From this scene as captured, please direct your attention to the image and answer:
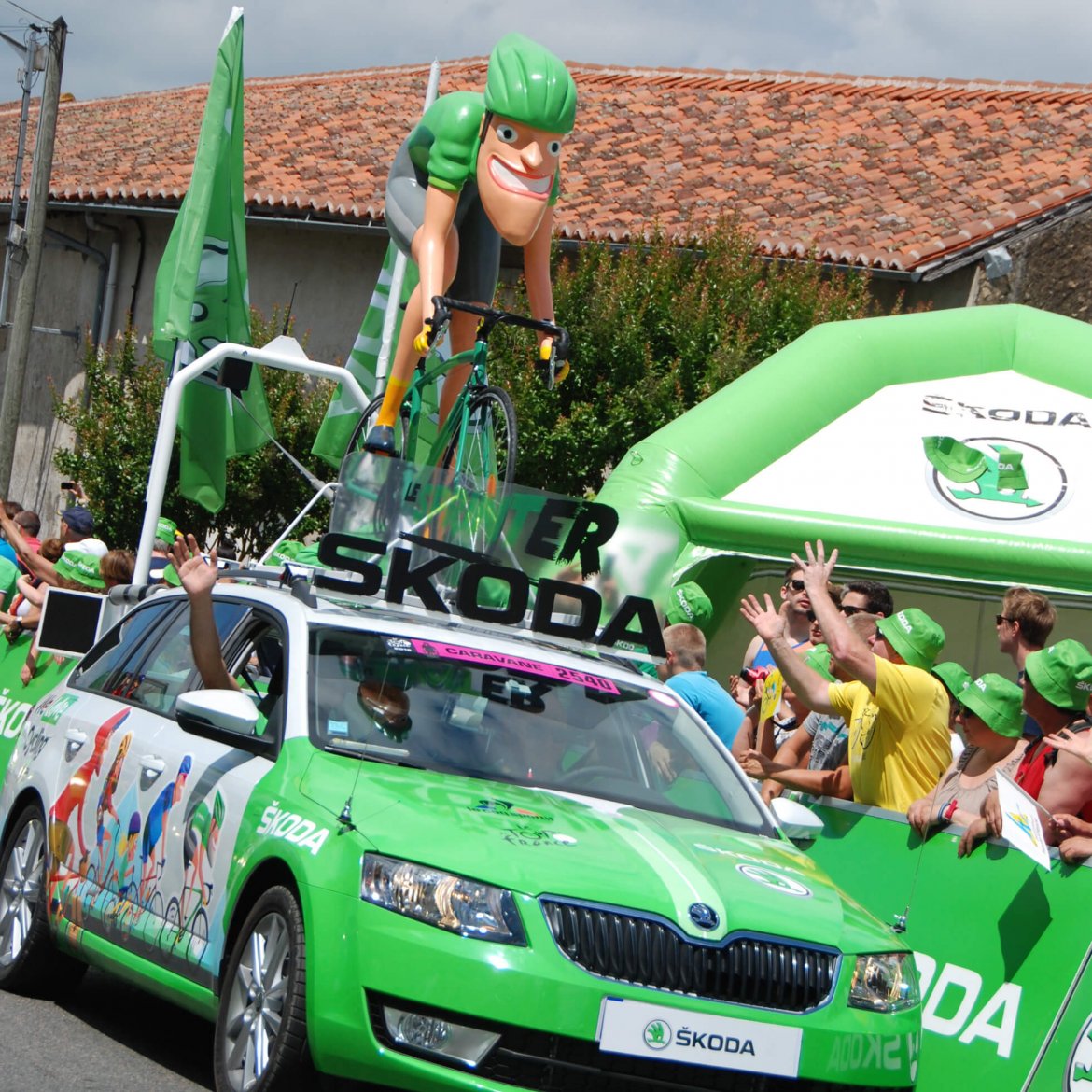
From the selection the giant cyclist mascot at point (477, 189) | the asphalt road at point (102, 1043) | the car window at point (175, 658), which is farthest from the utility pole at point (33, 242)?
the asphalt road at point (102, 1043)

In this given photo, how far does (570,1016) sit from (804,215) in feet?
55.0

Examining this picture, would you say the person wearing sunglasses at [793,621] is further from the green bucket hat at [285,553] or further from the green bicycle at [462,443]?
the green bucket hat at [285,553]

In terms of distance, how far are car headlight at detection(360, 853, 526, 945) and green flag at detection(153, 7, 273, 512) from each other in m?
7.09

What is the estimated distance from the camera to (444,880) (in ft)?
16.4

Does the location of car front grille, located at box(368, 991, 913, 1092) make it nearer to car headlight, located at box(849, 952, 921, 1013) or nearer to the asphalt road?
car headlight, located at box(849, 952, 921, 1013)

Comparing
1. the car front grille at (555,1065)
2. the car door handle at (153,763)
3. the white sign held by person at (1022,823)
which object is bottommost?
the car front grille at (555,1065)

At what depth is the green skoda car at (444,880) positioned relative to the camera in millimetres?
4891

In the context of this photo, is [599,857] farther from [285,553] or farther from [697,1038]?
[285,553]

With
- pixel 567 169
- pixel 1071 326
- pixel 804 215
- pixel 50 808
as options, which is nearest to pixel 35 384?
pixel 567 169

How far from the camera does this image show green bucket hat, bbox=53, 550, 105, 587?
38.8 ft

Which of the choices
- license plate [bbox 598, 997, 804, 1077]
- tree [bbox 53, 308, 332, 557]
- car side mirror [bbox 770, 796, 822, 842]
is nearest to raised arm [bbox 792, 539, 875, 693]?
car side mirror [bbox 770, 796, 822, 842]

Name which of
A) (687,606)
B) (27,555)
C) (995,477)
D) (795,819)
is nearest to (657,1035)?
(795,819)

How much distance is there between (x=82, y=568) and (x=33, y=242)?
38.0ft

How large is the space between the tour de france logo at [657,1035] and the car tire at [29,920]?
3042 millimetres
